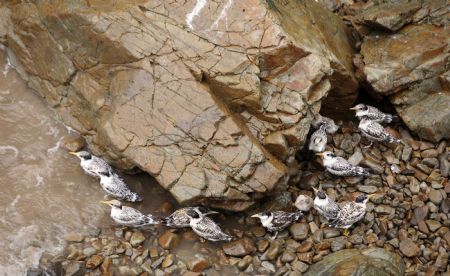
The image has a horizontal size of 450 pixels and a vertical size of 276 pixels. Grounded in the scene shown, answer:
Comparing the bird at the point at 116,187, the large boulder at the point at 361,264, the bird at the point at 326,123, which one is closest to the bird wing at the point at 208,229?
the bird at the point at 116,187

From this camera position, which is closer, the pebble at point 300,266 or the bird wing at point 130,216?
the pebble at point 300,266

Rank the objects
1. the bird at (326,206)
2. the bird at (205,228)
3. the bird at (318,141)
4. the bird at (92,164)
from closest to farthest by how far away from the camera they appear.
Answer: the bird at (205,228) < the bird at (326,206) < the bird at (92,164) < the bird at (318,141)

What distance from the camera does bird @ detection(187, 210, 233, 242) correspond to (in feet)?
38.7

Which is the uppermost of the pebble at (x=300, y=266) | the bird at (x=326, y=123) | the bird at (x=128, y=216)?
the bird at (x=326, y=123)

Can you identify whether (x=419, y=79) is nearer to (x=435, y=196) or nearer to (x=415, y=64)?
(x=415, y=64)

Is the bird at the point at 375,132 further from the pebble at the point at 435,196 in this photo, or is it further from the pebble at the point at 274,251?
the pebble at the point at 274,251

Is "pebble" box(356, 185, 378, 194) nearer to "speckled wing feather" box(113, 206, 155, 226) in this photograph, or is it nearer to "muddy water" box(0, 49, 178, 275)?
"muddy water" box(0, 49, 178, 275)

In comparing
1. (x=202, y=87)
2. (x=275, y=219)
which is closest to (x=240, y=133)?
(x=202, y=87)

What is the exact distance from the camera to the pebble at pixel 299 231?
12109 millimetres

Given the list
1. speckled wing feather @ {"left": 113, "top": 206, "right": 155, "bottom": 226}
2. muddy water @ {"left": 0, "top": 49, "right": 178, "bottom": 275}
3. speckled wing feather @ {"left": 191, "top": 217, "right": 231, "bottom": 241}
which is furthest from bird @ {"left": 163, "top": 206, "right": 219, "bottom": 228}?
muddy water @ {"left": 0, "top": 49, "right": 178, "bottom": 275}

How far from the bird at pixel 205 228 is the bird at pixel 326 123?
11.4 ft

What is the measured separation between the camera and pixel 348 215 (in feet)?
38.9

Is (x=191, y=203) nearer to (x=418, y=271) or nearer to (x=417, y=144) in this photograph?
(x=418, y=271)

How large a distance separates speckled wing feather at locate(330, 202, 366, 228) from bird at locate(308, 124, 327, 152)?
1679mm
